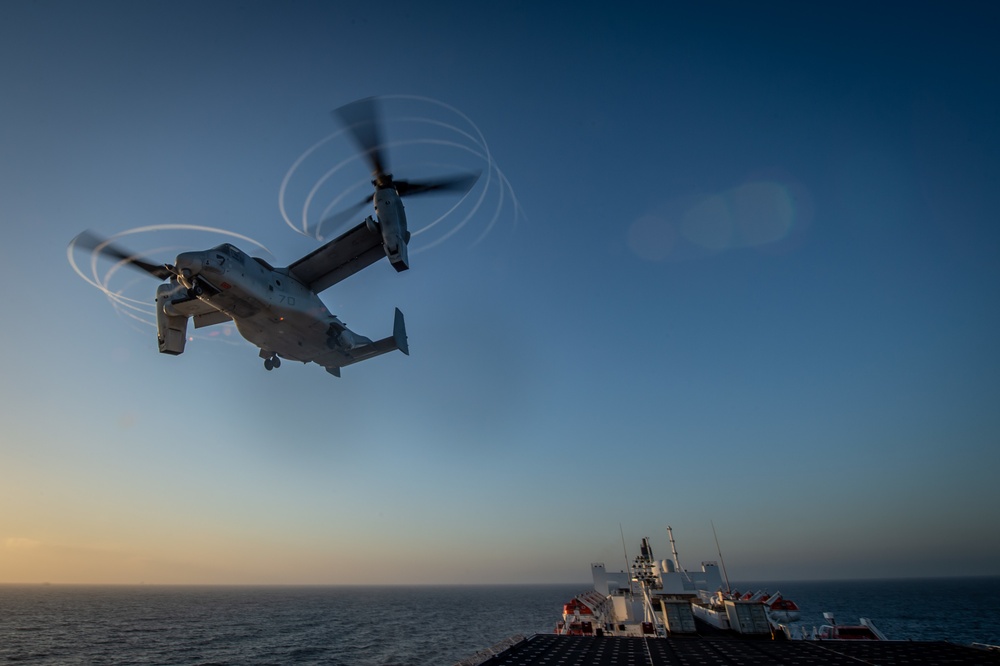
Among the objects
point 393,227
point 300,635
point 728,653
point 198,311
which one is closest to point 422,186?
point 393,227

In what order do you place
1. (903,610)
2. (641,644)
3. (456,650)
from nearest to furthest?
(641,644)
(456,650)
(903,610)

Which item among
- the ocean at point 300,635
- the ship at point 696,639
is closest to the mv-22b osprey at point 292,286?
the ship at point 696,639

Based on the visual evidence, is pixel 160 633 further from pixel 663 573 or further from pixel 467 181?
pixel 467 181

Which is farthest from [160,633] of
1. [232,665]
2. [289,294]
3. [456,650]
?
[289,294]

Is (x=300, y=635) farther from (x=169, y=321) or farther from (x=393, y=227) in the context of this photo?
(x=393, y=227)

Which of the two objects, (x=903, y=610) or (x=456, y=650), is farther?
(x=903, y=610)

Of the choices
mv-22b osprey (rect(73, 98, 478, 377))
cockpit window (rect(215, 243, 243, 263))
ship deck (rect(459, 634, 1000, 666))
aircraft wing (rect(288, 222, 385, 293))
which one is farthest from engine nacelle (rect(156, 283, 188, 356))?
ship deck (rect(459, 634, 1000, 666))
